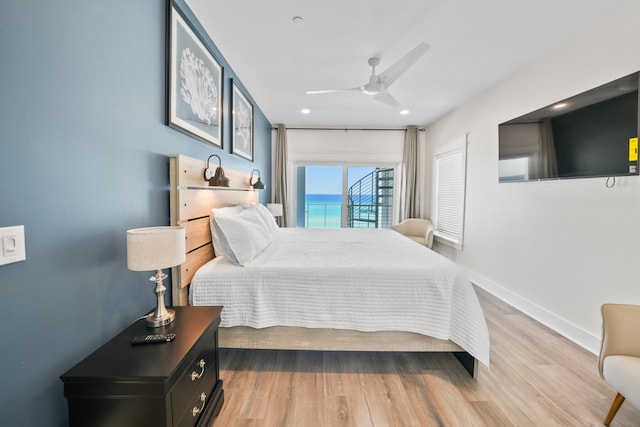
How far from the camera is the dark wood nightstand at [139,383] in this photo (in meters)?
0.99

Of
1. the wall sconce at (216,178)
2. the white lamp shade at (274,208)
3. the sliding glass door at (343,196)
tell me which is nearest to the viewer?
the wall sconce at (216,178)

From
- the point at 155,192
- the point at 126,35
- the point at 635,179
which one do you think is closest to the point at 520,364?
the point at 635,179

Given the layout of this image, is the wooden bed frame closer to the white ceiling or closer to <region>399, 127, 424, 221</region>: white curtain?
the white ceiling

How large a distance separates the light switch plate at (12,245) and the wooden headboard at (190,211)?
2.96 feet

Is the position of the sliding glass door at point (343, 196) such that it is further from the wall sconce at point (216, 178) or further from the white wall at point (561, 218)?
the wall sconce at point (216, 178)

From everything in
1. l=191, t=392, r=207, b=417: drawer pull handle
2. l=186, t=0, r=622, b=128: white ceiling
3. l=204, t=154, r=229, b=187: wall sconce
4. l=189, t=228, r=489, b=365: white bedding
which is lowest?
l=191, t=392, r=207, b=417: drawer pull handle

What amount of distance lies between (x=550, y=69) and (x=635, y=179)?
1.30 m

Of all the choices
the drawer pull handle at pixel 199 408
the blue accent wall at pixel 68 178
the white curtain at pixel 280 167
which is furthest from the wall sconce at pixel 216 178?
the white curtain at pixel 280 167

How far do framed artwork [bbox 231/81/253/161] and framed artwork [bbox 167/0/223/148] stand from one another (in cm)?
47

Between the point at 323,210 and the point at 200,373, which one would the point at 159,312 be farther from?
the point at 323,210

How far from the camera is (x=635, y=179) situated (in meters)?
1.95

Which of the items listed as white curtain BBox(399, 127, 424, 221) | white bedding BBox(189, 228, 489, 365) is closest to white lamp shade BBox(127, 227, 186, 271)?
white bedding BBox(189, 228, 489, 365)

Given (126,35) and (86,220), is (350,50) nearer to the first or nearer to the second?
(126,35)

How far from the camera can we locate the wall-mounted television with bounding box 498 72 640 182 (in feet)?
6.31
